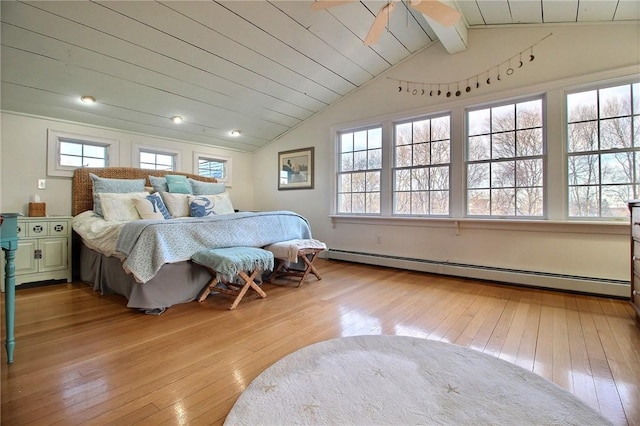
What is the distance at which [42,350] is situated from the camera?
1740mm

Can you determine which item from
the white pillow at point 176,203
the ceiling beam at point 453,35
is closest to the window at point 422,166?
the ceiling beam at point 453,35

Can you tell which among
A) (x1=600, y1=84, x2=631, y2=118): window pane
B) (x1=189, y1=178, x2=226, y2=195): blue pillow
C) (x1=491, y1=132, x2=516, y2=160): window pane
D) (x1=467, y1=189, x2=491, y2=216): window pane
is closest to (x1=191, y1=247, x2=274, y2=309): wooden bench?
(x1=189, y1=178, x2=226, y2=195): blue pillow

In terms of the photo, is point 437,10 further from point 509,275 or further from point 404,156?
point 509,275

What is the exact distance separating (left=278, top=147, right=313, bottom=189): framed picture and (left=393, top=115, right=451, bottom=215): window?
4.91 feet

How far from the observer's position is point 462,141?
357 cm

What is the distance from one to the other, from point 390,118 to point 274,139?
88.5 inches

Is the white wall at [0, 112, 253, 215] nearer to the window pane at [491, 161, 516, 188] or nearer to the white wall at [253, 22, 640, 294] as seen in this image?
the white wall at [253, 22, 640, 294]

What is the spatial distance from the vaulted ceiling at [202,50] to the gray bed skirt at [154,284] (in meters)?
1.85

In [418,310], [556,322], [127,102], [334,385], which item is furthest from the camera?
[127,102]

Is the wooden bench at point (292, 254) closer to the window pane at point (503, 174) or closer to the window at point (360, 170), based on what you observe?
the window at point (360, 170)

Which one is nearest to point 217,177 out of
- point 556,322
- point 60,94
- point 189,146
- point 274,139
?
point 189,146

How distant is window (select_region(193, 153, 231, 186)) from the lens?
16.5ft

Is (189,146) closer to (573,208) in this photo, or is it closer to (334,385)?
(334,385)

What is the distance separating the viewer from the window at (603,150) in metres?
2.73
